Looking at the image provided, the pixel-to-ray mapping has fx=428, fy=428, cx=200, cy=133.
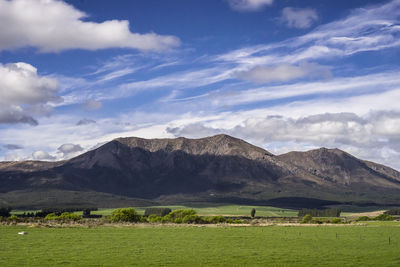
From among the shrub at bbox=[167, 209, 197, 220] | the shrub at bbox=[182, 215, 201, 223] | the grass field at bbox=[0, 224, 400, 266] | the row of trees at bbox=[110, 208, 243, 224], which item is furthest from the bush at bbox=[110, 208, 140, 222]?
the grass field at bbox=[0, 224, 400, 266]

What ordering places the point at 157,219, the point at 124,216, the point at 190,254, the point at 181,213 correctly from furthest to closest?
the point at 181,213, the point at 157,219, the point at 124,216, the point at 190,254

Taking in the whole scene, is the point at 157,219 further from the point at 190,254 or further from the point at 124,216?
the point at 190,254

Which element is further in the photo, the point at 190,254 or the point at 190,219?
the point at 190,219

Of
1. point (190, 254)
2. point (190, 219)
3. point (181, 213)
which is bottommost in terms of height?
point (190, 219)

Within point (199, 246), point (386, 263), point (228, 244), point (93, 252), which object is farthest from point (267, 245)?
point (93, 252)

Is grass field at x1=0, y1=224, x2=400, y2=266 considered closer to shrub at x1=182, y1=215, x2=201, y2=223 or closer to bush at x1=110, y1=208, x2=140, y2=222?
bush at x1=110, y1=208, x2=140, y2=222

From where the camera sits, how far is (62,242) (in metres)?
60.0

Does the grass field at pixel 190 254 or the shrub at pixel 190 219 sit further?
the shrub at pixel 190 219

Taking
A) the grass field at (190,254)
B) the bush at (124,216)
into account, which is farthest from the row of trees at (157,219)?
the grass field at (190,254)

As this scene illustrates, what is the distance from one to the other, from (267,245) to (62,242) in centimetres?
2873

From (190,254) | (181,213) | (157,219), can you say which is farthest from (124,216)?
(190,254)

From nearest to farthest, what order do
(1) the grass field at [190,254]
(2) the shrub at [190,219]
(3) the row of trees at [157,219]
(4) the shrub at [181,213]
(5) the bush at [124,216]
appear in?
(1) the grass field at [190,254] < (5) the bush at [124,216] < (3) the row of trees at [157,219] < (2) the shrub at [190,219] < (4) the shrub at [181,213]

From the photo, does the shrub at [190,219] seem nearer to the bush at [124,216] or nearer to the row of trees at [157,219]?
the row of trees at [157,219]

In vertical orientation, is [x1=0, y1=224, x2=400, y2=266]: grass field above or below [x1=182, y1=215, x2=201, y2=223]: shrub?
above
